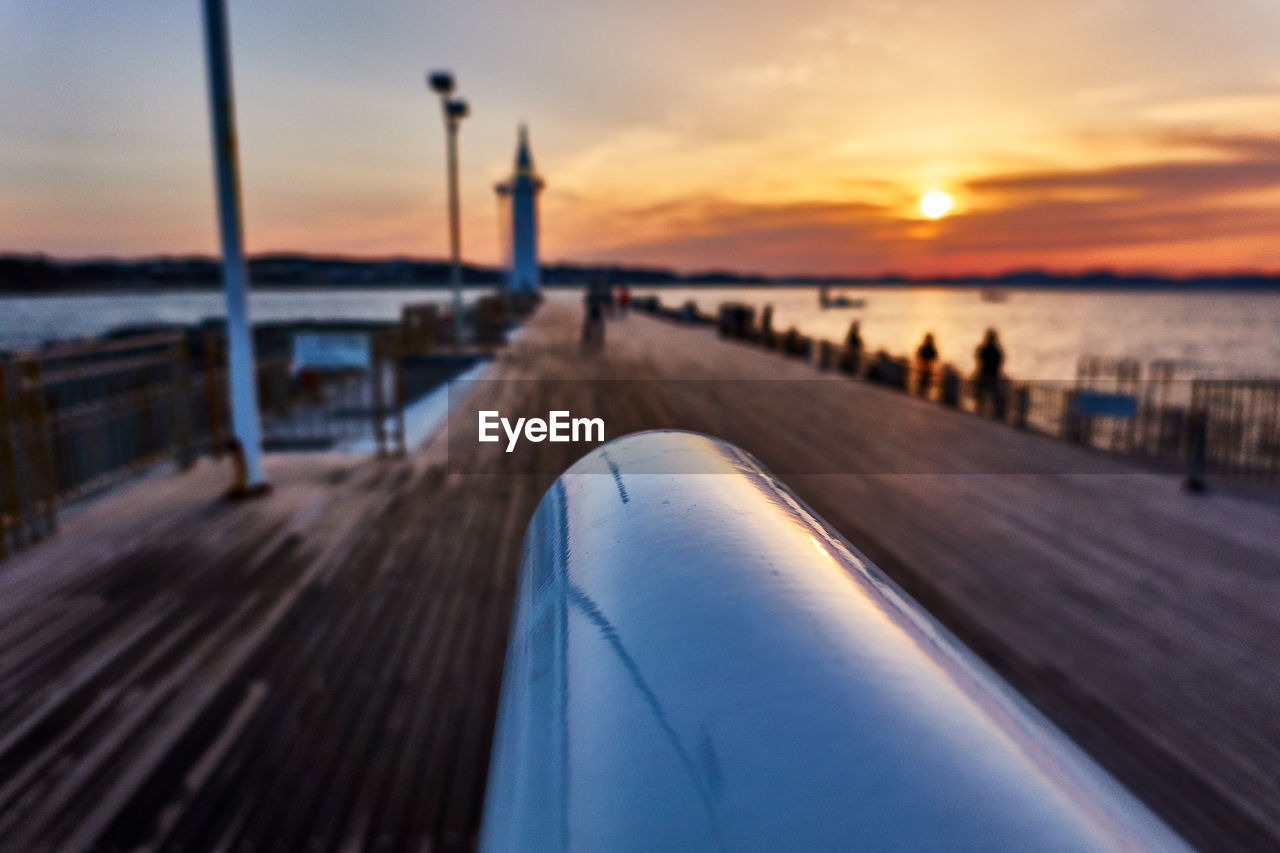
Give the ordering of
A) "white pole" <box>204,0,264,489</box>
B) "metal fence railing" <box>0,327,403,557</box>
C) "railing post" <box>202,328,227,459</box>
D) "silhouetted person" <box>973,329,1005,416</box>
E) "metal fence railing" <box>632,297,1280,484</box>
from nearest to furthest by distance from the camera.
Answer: "metal fence railing" <box>0,327,403,557</box> → "white pole" <box>204,0,264,489</box> → "railing post" <box>202,328,227,459</box> → "metal fence railing" <box>632,297,1280,484</box> → "silhouetted person" <box>973,329,1005,416</box>

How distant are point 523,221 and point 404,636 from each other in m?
91.5

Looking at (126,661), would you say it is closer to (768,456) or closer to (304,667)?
(304,667)

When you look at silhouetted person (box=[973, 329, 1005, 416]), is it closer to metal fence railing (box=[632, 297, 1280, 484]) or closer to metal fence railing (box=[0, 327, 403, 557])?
metal fence railing (box=[632, 297, 1280, 484])

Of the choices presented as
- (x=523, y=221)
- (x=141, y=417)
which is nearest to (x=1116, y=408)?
(x=141, y=417)

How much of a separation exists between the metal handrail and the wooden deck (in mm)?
2366

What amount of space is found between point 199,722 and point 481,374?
15435 millimetres

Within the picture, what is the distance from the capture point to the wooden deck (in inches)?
131

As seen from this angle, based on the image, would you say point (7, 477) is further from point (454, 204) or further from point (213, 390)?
point (454, 204)

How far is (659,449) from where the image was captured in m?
1.97

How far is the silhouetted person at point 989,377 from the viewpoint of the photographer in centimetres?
1408

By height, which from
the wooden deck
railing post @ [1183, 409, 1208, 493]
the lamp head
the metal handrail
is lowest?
the wooden deck

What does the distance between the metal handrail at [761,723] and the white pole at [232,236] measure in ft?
23.2

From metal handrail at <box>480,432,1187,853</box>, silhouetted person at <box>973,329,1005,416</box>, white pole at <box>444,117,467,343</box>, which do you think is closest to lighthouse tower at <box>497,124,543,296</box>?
white pole at <box>444,117,467,343</box>

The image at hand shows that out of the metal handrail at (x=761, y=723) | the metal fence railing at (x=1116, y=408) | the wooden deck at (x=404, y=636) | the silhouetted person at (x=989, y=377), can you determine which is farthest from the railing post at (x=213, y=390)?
the silhouetted person at (x=989, y=377)
